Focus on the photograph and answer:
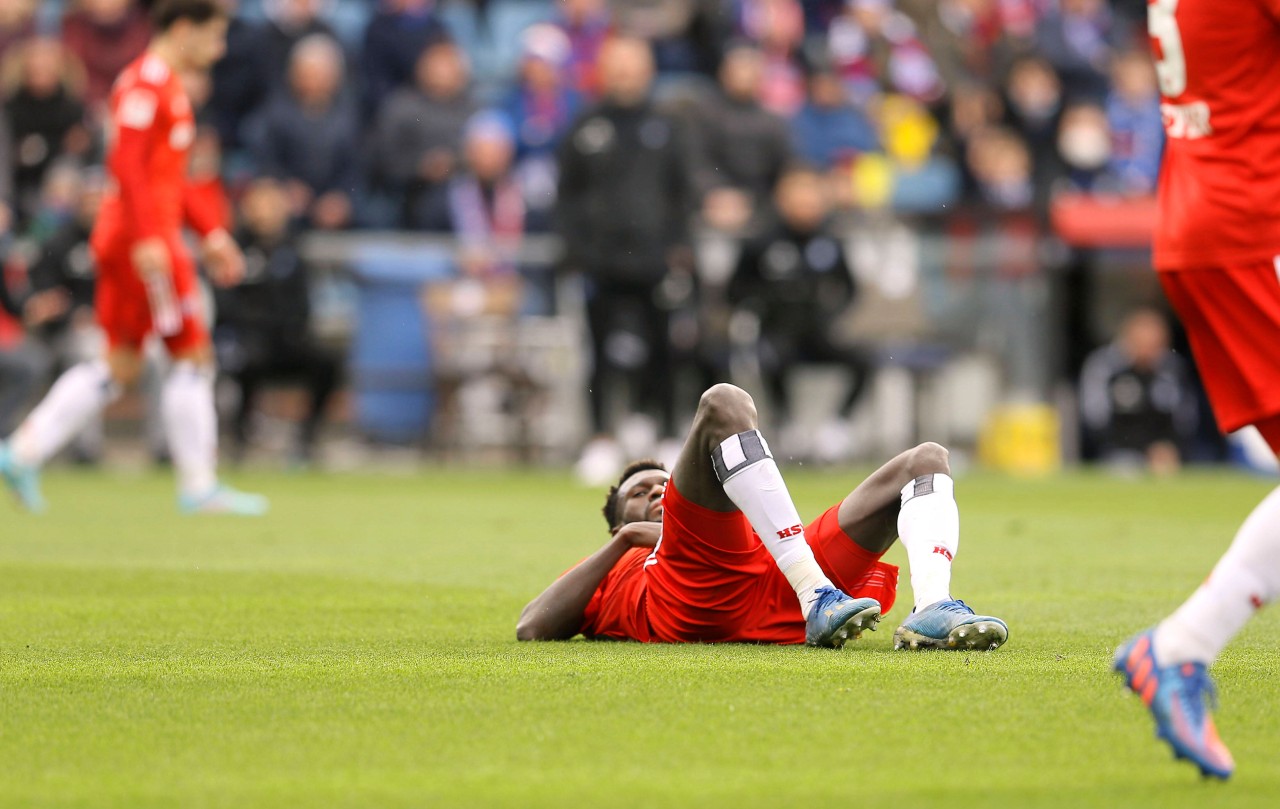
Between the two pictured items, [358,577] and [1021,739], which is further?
[358,577]

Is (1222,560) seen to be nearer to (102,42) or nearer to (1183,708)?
(1183,708)

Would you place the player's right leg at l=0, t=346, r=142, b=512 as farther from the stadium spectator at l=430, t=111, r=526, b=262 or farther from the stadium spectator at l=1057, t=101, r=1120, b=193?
the stadium spectator at l=1057, t=101, r=1120, b=193

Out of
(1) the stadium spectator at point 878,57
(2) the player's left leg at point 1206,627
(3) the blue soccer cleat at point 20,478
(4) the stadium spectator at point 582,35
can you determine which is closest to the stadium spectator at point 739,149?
(4) the stadium spectator at point 582,35

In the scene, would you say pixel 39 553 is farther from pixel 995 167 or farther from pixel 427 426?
pixel 995 167

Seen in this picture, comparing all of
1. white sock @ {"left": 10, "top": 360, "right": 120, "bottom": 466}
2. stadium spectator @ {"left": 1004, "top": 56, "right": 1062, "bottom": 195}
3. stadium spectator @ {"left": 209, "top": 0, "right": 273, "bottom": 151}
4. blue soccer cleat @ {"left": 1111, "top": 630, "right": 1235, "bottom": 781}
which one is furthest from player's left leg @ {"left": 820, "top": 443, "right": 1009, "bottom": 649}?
stadium spectator @ {"left": 209, "top": 0, "right": 273, "bottom": 151}

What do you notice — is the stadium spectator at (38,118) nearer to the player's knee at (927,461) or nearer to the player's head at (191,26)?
the player's head at (191,26)

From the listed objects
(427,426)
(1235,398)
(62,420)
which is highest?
(1235,398)

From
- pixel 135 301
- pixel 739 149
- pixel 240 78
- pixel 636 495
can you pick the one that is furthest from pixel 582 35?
pixel 636 495

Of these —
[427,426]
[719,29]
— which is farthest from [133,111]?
[719,29]

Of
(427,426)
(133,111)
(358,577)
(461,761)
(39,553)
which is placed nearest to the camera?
(461,761)

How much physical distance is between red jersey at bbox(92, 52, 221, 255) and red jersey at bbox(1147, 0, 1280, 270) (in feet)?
26.9

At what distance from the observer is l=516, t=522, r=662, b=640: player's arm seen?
233 inches

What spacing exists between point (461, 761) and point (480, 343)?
13.9 meters

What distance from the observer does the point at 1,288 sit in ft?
55.4
